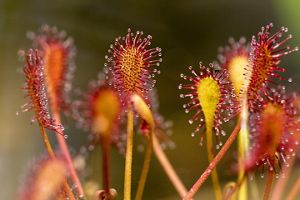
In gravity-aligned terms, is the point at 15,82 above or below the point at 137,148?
above

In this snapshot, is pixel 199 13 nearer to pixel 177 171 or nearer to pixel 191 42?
pixel 191 42

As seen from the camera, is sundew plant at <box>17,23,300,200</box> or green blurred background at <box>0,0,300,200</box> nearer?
sundew plant at <box>17,23,300,200</box>

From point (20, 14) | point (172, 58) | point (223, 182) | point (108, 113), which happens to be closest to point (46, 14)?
point (20, 14)

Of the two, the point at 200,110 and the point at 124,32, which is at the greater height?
the point at 124,32

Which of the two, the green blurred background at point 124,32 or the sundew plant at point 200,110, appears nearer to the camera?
the sundew plant at point 200,110

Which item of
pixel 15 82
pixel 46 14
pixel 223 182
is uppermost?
pixel 46 14

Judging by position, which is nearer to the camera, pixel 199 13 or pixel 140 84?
pixel 140 84

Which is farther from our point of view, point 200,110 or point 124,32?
point 124,32

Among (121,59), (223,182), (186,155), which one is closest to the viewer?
(121,59)
